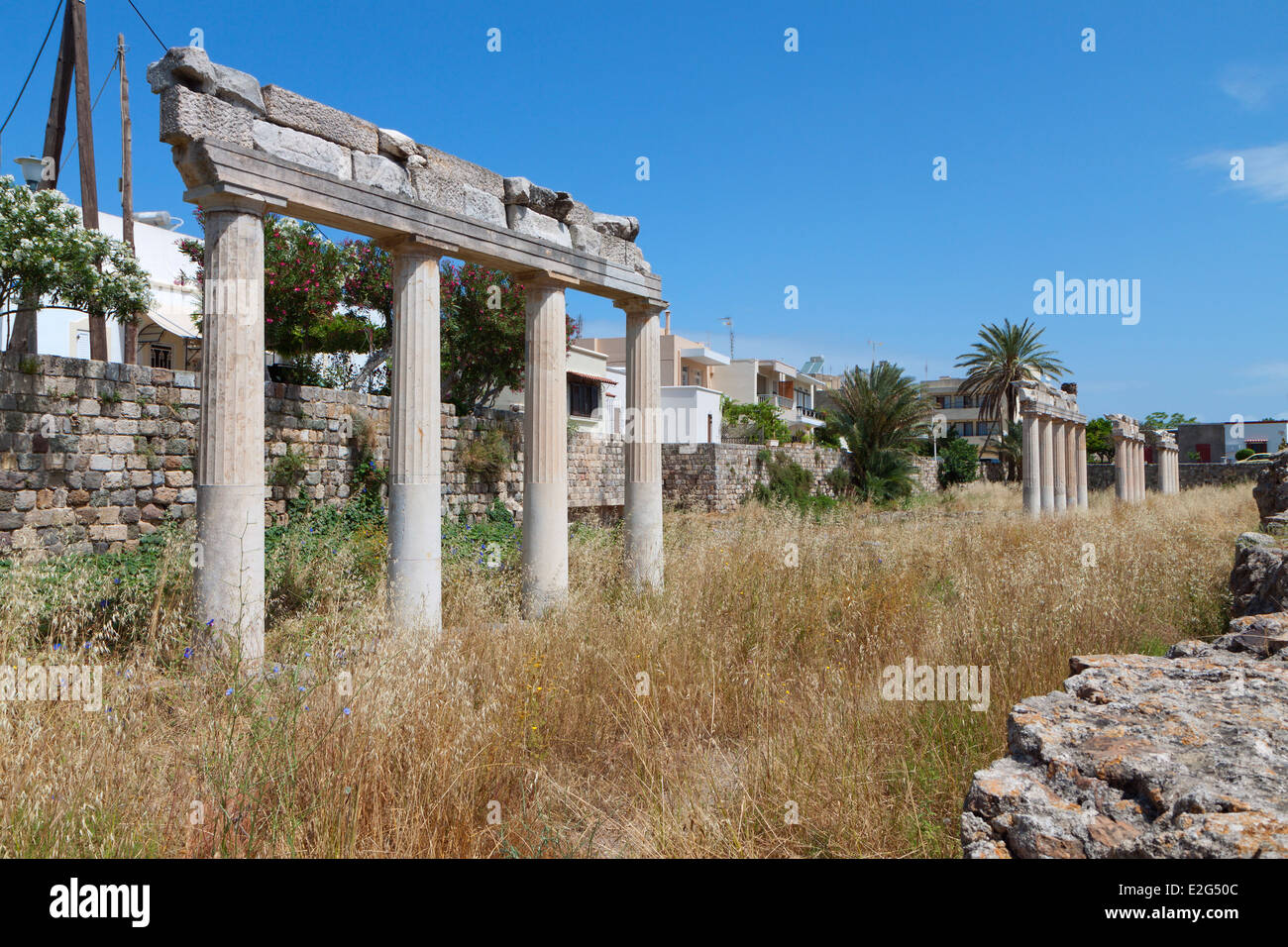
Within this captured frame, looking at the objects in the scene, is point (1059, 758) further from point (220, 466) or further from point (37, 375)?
point (37, 375)

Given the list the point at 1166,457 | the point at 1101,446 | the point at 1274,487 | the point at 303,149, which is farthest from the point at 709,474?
the point at 1101,446

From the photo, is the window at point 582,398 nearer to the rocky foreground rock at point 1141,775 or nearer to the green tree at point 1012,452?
the green tree at point 1012,452

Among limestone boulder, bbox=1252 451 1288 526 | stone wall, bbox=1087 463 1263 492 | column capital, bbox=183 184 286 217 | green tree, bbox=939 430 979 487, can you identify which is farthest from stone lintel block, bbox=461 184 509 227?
stone wall, bbox=1087 463 1263 492

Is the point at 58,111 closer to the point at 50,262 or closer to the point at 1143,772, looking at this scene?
the point at 50,262

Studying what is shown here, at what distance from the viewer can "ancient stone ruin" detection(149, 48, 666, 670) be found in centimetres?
558

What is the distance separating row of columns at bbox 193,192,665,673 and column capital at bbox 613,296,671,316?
0.6 inches

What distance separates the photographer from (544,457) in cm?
794

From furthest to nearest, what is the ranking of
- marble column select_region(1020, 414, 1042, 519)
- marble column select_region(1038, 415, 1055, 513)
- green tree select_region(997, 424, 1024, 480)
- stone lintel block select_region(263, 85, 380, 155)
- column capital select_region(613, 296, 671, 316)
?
green tree select_region(997, 424, 1024, 480)
marble column select_region(1038, 415, 1055, 513)
marble column select_region(1020, 414, 1042, 519)
column capital select_region(613, 296, 671, 316)
stone lintel block select_region(263, 85, 380, 155)

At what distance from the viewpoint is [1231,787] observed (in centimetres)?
199

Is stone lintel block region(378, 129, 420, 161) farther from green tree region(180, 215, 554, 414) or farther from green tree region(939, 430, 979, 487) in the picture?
green tree region(939, 430, 979, 487)

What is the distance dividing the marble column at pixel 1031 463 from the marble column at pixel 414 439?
17.3 metres

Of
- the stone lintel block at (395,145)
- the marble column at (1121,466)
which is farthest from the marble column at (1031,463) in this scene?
the stone lintel block at (395,145)

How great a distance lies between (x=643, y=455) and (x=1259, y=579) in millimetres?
5532

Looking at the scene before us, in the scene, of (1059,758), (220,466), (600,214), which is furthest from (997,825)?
(600,214)
